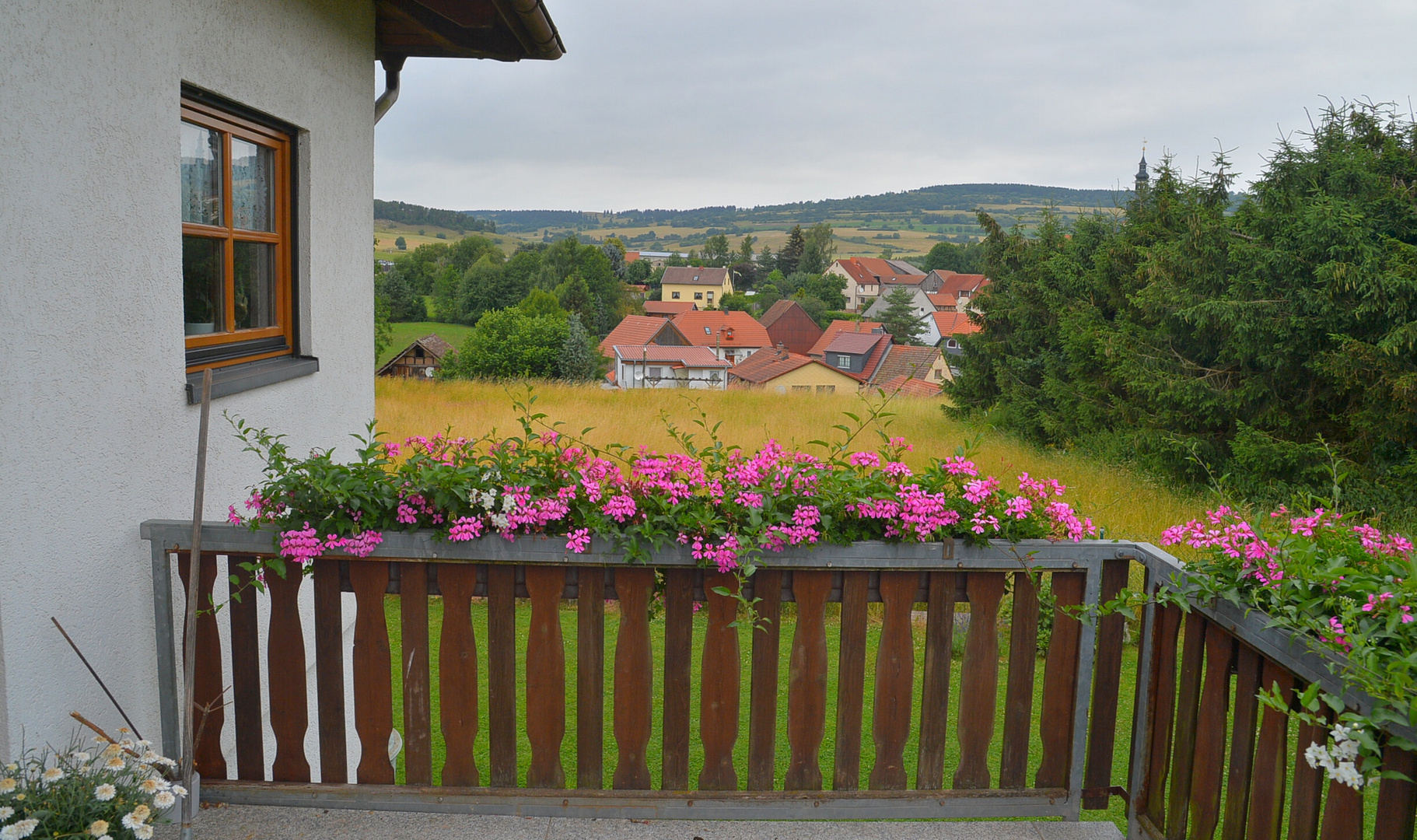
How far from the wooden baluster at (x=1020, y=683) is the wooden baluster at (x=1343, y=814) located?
0.76 meters

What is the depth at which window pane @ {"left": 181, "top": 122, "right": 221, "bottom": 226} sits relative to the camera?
117 inches

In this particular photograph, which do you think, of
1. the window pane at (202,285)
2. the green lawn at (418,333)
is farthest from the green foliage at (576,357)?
the window pane at (202,285)

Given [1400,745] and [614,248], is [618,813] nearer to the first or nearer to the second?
[1400,745]

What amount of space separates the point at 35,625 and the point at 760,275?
103 meters

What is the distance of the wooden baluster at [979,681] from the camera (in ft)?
7.98

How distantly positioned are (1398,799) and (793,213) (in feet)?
444

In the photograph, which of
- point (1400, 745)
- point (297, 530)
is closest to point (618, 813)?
point (297, 530)

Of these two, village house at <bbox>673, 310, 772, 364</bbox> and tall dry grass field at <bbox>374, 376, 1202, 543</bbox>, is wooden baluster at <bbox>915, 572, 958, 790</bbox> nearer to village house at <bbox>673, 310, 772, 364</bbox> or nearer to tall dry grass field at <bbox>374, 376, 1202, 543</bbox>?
tall dry grass field at <bbox>374, 376, 1202, 543</bbox>

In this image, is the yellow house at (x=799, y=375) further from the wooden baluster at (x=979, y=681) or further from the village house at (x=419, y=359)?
the wooden baluster at (x=979, y=681)

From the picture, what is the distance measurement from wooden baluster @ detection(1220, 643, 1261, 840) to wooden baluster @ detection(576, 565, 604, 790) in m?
1.52

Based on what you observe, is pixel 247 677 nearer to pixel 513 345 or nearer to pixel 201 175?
pixel 201 175

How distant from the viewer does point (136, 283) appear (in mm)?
2500

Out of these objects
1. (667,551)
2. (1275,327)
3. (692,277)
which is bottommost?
(667,551)

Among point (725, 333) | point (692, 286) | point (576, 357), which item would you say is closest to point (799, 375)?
point (576, 357)
